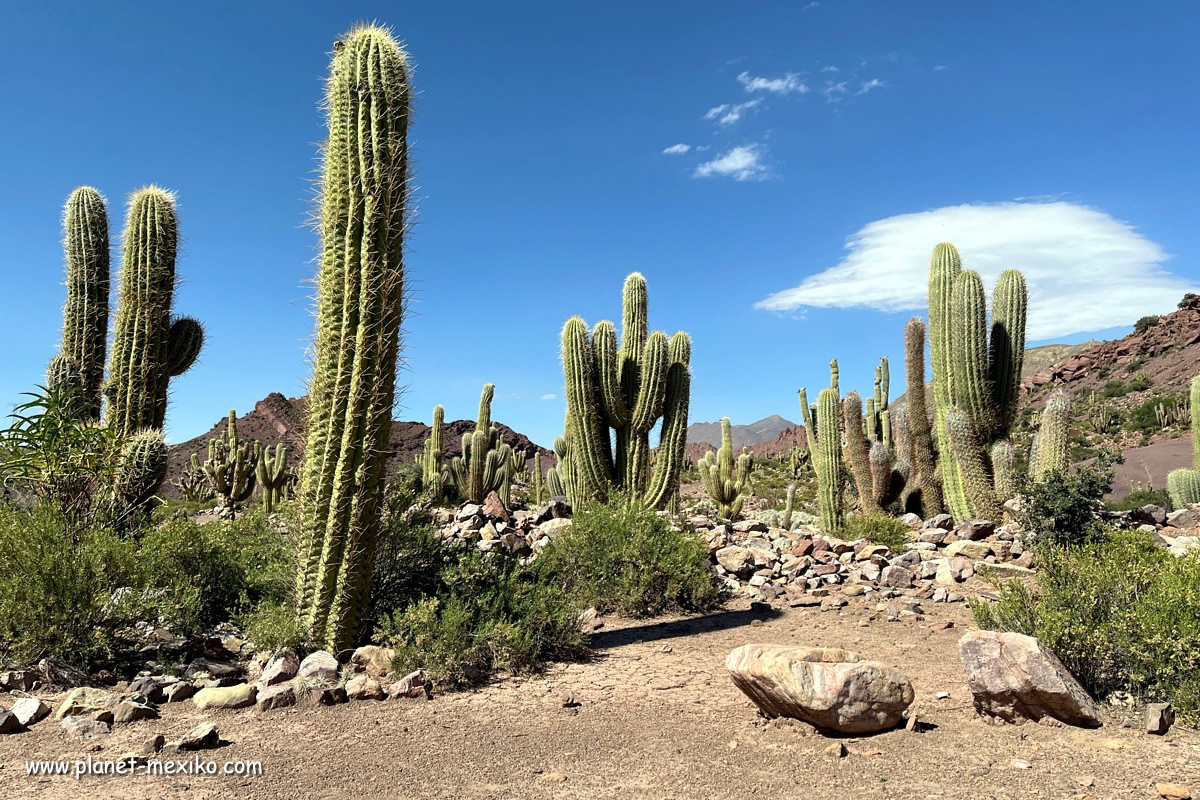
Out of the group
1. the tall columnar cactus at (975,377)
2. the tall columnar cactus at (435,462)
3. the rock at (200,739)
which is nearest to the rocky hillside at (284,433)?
the tall columnar cactus at (435,462)

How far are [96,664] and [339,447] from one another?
2.52 meters

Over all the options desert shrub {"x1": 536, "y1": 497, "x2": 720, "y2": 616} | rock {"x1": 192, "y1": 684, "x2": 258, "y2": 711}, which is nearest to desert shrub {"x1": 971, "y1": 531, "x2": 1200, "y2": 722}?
desert shrub {"x1": 536, "y1": 497, "x2": 720, "y2": 616}

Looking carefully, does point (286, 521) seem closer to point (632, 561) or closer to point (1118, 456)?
point (632, 561)

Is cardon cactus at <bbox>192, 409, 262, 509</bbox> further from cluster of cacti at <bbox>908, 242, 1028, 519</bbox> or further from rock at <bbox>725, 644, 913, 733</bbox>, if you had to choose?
rock at <bbox>725, 644, 913, 733</bbox>

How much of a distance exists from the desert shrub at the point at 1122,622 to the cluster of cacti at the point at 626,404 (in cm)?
786

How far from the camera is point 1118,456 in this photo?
1388 cm

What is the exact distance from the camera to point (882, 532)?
461 inches

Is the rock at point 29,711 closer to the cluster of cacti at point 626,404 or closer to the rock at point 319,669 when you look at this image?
the rock at point 319,669

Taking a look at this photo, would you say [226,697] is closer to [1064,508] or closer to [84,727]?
[84,727]

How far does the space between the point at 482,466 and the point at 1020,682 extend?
50.0 feet

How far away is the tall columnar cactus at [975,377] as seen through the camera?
13148 mm

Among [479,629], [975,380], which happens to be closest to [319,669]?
[479,629]

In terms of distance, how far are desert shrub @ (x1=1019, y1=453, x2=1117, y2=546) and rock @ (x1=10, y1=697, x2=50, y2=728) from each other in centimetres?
1031

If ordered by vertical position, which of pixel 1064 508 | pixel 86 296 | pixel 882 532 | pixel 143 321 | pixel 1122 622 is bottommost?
pixel 1122 622
